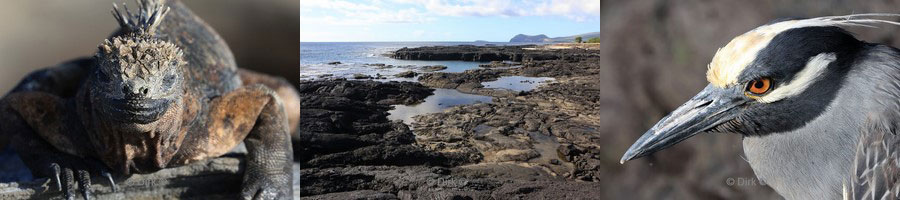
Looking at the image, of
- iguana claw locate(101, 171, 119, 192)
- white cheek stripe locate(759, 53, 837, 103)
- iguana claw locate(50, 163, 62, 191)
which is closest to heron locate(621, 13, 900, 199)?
white cheek stripe locate(759, 53, 837, 103)

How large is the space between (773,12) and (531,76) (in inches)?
54.1

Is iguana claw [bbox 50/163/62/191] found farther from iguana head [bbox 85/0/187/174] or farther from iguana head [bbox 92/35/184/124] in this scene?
iguana head [bbox 92/35/184/124]

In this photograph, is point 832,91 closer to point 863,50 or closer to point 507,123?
point 863,50

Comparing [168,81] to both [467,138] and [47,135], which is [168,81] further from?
[467,138]

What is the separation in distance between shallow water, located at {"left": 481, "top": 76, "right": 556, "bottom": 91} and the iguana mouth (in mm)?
1978

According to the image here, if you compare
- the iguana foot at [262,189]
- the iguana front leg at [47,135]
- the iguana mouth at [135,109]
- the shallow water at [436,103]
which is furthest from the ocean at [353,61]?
the iguana mouth at [135,109]

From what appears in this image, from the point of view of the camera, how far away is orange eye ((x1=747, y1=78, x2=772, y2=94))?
1.30 m

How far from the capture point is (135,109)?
1680 millimetres

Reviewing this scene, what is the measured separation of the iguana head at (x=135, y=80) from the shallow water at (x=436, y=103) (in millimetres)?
1677

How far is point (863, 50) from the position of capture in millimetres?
1278

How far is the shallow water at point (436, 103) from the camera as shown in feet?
11.3

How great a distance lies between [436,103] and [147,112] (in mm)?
1882

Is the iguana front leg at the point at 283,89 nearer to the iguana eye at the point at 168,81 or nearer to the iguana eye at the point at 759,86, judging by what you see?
the iguana eye at the point at 168,81

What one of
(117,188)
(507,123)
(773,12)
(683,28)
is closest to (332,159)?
(507,123)
